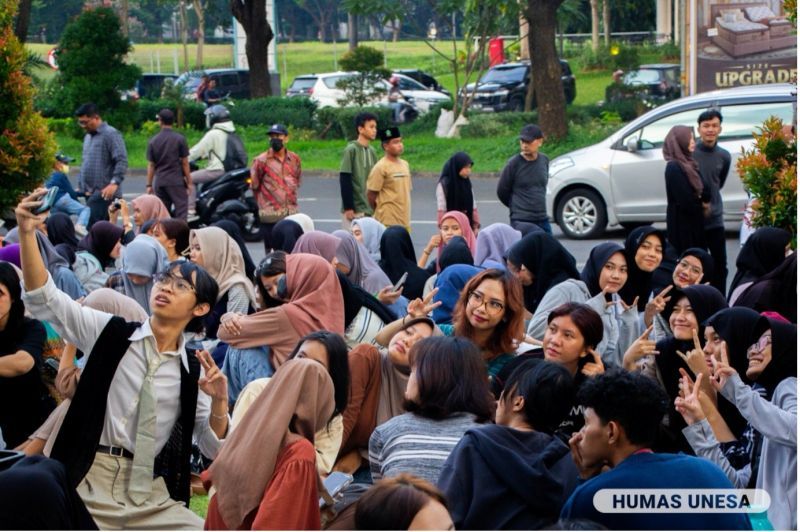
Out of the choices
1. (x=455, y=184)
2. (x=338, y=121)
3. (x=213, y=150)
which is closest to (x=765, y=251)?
(x=455, y=184)

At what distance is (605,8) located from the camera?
4078 centimetres

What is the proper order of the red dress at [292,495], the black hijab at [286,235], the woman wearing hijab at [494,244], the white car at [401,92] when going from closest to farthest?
the red dress at [292,495]
the woman wearing hijab at [494,244]
the black hijab at [286,235]
the white car at [401,92]

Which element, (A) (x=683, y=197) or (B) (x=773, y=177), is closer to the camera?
(B) (x=773, y=177)

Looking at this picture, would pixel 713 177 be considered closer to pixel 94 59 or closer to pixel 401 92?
pixel 94 59

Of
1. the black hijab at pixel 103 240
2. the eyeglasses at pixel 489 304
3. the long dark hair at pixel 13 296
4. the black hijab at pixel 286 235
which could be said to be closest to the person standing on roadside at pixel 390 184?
the black hijab at pixel 286 235

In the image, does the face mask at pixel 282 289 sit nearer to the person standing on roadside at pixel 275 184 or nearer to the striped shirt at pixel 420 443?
the striped shirt at pixel 420 443

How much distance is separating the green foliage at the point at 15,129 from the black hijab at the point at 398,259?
2748mm

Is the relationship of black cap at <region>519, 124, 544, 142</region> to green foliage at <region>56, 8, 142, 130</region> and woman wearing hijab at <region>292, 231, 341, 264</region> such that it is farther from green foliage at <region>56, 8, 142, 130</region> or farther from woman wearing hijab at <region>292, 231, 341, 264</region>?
green foliage at <region>56, 8, 142, 130</region>

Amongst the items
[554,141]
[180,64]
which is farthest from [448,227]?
[180,64]

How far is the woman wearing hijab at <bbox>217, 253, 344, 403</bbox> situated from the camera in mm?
6637

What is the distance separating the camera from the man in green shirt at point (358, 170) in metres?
11.8

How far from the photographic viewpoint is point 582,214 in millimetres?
15719

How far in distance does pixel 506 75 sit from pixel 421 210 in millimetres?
14960

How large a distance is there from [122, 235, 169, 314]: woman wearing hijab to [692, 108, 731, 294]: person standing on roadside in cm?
520
